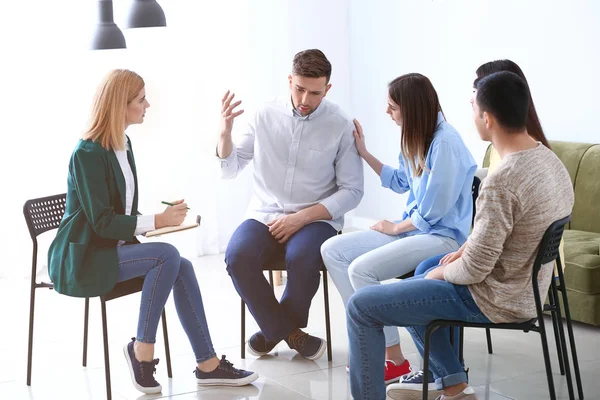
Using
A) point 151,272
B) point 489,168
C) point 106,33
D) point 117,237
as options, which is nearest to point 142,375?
point 151,272

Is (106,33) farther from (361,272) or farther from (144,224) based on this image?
(361,272)

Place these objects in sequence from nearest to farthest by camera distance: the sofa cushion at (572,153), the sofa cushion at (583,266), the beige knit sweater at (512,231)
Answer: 1. the beige knit sweater at (512,231)
2. the sofa cushion at (583,266)
3. the sofa cushion at (572,153)

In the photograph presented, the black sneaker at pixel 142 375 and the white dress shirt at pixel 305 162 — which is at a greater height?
the white dress shirt at pixel 305 162

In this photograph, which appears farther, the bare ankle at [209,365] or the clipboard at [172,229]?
the bare ankle at [209,365]

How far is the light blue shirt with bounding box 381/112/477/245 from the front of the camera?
122 inches

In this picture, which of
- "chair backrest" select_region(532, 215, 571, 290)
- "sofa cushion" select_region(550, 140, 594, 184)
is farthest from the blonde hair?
"sofa cushion" select_region(550, 140, 594, 184)

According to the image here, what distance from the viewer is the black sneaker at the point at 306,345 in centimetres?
358

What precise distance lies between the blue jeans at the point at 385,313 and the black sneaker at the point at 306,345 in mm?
852

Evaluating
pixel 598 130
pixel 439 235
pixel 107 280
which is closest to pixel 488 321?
pixel 439 235

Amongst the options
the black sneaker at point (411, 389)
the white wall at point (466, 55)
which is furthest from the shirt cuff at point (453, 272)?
the white wall at point (466, 55)

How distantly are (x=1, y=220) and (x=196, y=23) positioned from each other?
5.94ft

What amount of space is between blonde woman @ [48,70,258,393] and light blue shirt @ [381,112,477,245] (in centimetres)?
88

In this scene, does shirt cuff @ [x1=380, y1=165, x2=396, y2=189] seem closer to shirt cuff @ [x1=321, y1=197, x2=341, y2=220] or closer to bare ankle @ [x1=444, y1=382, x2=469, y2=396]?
shirt cuff @ [x1=321, y1=197, x2=341, y2=220]

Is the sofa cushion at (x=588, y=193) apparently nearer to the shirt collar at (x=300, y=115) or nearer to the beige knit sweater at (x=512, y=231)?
the shirt collar at (x=300, y=115)
